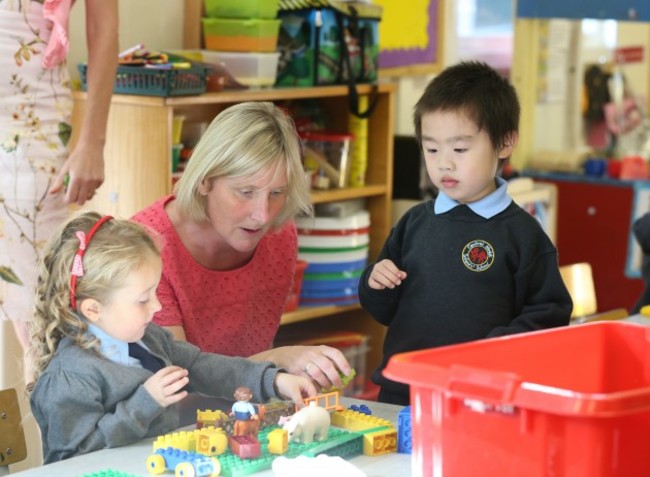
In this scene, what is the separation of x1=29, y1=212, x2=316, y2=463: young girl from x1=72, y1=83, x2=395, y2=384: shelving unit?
1198 millimetres

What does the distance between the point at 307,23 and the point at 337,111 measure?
39 centimetres

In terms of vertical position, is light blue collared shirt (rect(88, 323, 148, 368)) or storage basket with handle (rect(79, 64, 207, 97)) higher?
storage basket with handle (rect(79, 64, 207, 97))

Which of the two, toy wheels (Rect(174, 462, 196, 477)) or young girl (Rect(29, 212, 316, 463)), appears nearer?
toy wheels (Rect(174, 462, 196, 477))

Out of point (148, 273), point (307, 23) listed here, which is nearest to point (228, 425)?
point (148, 273)

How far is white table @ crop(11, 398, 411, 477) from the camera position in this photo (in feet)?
5.07

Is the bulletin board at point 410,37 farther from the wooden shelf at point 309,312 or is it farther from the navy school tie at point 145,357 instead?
the navy school tie at point 145,357

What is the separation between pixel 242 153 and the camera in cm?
213

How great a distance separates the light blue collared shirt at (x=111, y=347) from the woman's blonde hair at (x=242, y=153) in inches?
19.5

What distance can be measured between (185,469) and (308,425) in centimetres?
20

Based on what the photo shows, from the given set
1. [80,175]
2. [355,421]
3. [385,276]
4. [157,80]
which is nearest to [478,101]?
[385,276]

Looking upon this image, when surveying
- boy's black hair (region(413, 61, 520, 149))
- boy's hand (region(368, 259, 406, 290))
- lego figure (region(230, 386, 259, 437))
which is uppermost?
boy's black hair (region(413, 61, 520, 149))

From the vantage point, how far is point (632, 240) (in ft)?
15.0

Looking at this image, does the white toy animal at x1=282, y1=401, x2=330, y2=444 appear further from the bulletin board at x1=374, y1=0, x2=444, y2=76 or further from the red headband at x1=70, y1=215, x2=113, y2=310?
the bulletin board at x1=374, y1=0, x2=444, y2=76

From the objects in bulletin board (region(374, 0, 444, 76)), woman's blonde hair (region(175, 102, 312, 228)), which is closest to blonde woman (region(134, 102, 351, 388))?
woman's blonde hair (region(175, 102, 312, 228))
